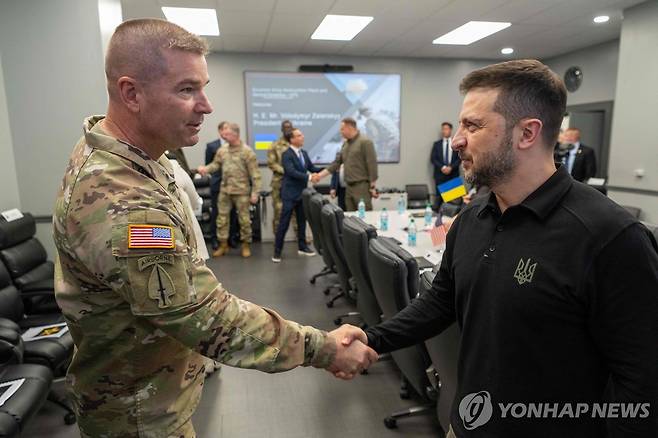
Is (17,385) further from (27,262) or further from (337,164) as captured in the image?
(337,164)

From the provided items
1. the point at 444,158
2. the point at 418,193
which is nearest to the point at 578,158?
the point at 444,158

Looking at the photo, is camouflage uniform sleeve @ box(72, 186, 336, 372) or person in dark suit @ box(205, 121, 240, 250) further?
person in dark suit @ box(205, 121, 240, 250)

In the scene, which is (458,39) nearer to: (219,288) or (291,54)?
(291,54)

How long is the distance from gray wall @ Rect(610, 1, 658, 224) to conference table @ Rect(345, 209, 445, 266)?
2.63 metres

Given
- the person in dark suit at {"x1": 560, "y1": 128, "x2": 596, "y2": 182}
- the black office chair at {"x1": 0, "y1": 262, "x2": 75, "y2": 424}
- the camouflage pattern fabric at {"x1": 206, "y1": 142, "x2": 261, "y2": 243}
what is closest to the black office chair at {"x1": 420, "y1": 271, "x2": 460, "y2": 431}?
the black office chair at {"x1": 0, "y1": 262, "x2": 75, "y2": 424}

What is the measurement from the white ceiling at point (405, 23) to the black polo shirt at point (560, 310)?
13.6 ft

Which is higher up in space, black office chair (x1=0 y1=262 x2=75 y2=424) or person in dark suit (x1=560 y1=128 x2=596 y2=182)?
person in dark suit (x1=560 y1=128 x2=596 y2=182)

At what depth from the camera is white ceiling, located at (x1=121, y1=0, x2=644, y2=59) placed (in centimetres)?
449

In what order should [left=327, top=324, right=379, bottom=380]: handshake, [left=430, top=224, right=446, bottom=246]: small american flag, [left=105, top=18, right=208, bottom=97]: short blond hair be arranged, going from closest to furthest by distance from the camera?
[left=105, top=18, right=208, bottom=97]: short blond hair
[left=327, top=324, right=379, bottom=380]: handshake
[left=430, top=224, right=446, bottom=246]: small american flag

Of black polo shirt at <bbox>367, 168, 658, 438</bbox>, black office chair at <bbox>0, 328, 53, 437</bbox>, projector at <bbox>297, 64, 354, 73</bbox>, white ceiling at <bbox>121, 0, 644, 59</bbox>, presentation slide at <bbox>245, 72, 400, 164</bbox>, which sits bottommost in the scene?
black office chair at <bbox>0, 328, 53, 437</bbox>

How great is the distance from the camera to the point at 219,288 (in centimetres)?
101

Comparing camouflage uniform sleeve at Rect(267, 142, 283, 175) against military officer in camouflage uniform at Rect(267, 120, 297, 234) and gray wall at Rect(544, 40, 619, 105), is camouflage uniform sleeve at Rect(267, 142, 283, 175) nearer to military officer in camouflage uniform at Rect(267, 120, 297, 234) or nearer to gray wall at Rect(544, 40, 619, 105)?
military officer in camouflage uniform at Rect(267, 120, 297, 234)

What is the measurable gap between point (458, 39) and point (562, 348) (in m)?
6.13

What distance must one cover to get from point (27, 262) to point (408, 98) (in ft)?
20.6
